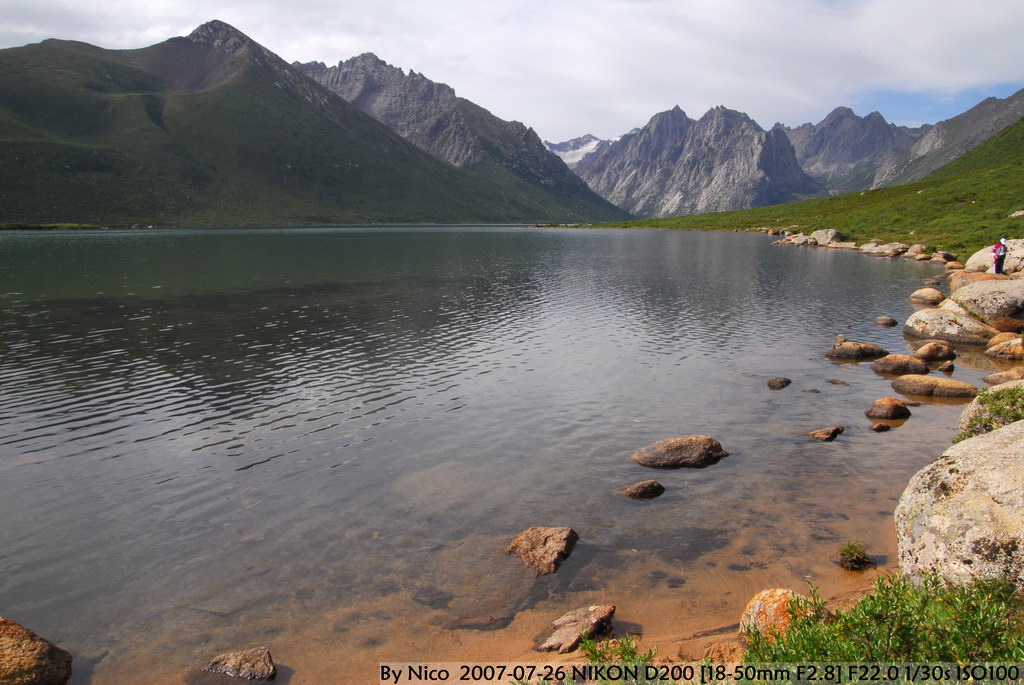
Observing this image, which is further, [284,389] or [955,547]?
[284,389]

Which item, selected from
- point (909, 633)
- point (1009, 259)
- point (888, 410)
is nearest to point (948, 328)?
point (888, 410)

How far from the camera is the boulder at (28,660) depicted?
415 inches

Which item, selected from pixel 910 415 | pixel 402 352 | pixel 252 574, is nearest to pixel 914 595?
pixel 252 574

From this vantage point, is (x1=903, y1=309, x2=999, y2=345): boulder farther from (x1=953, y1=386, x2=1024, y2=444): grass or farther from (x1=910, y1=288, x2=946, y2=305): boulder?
(x1=953, y1=386, x2=1024, y2=444): grass

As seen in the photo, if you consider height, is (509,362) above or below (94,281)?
below

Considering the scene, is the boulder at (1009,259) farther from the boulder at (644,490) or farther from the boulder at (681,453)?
the boulder at (644,490)

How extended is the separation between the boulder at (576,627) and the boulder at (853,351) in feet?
99.7

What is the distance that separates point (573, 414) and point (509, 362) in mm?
9638

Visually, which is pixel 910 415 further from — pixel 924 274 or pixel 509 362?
pixel 924 274

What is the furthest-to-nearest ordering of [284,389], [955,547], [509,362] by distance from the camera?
[509,362], [284,389], [955,547]

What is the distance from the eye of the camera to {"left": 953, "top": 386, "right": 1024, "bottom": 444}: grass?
57.1 ft

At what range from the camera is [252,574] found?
1473 cm

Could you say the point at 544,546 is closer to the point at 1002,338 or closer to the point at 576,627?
the point at 576,627

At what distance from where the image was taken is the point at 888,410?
25.2 m
